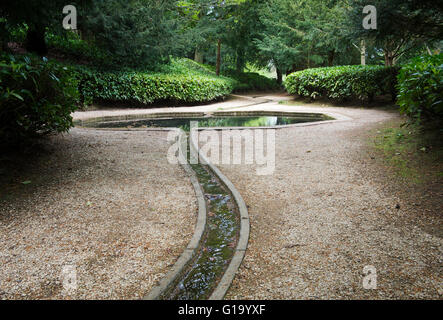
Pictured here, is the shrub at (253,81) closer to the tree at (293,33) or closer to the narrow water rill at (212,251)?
the tree at (293,33)

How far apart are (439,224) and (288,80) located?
13866 millimetres

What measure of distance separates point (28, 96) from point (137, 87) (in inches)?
340

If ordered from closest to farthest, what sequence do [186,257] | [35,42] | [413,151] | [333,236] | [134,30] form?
[186,257], [333,236], [413,151], [35,42], [134,30]

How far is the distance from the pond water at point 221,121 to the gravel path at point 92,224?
4226 mm

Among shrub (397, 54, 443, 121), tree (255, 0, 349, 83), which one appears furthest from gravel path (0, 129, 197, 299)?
tree (255, 0, 349, 83)

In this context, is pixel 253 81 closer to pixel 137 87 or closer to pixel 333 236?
pixel 137 87

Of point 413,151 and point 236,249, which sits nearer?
point 236,249

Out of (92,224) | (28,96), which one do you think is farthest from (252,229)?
(28,96)

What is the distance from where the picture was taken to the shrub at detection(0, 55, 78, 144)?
3551 millimetres

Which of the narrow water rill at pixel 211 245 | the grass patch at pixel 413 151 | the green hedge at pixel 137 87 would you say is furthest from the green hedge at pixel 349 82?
the narrow water rill at pixel 211 245

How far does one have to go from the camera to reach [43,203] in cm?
334

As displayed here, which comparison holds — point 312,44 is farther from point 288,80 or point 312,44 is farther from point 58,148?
point 58,148

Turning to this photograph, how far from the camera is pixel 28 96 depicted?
3.87 metres
